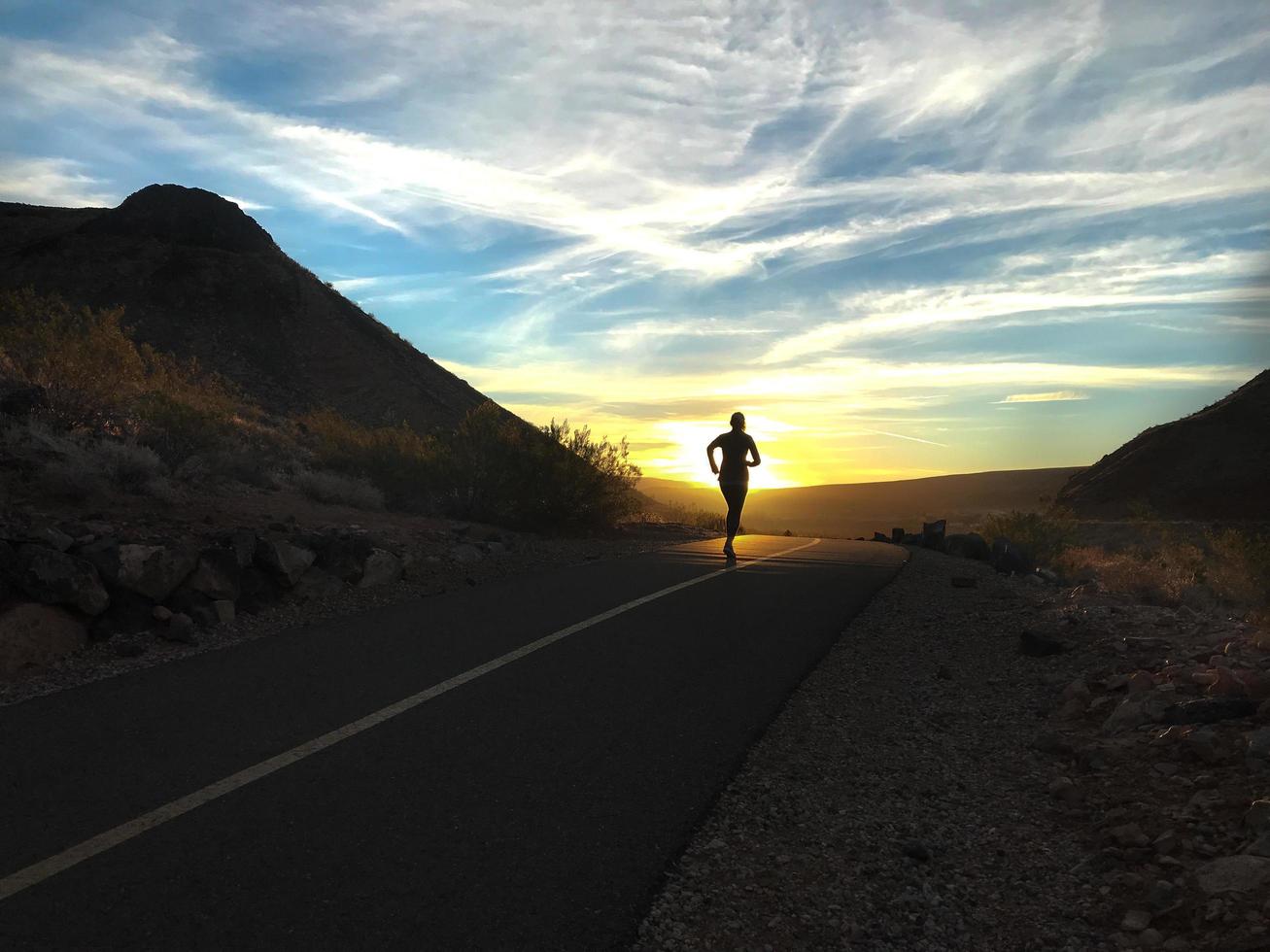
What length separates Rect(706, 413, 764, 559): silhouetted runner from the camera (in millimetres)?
16047

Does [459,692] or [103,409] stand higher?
[103,409]

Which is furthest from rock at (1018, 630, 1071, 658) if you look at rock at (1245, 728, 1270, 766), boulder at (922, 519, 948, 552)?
boulder at (922, 519, 948, 552)

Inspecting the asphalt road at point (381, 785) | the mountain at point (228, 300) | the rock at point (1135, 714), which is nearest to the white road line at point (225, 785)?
the asphalt road at point (381, 785)

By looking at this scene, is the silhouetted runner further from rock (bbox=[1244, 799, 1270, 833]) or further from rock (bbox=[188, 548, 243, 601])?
rock (bbox=[1244, 799, 1270, 833])

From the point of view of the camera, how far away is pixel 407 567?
11273 mm

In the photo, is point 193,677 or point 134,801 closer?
point 134,801

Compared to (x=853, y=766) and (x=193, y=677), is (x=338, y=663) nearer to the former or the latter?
(x=193, y=677)

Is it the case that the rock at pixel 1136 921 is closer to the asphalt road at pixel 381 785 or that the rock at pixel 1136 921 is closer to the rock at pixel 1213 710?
the asphalt road at pixel 381 785

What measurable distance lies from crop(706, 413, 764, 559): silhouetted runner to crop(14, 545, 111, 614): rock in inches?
410

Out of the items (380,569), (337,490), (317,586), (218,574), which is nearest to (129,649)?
(218,574)

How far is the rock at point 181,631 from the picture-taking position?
25.0 ft

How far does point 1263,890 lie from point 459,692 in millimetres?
4454

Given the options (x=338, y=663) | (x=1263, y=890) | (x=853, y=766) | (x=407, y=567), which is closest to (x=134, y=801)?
(x=338, y=663)

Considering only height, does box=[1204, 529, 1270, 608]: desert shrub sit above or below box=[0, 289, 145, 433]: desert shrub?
below
